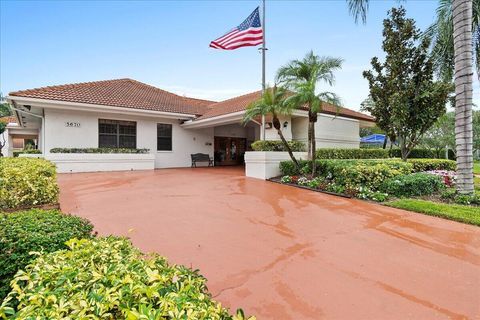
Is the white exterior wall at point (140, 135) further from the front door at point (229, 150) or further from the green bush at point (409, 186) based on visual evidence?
the green bush at point (409, 186)

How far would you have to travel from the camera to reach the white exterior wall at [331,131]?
1501cm

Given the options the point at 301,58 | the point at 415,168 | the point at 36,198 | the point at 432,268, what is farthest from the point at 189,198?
the point at 415,168

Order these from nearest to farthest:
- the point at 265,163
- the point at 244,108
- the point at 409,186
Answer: the point at 409,186 → the point at 265,163 → the point at 244,108

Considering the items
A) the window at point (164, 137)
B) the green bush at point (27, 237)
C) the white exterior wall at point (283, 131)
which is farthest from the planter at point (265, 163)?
the green bush at point (27, 237)

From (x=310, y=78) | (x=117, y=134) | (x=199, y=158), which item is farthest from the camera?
(x=199, y=158)

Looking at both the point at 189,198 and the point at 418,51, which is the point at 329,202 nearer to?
the point at 189,198

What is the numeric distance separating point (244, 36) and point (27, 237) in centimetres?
1214

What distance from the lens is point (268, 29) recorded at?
515 inches

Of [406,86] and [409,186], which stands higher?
[406,86]

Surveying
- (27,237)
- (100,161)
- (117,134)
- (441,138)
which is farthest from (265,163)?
(441,138)

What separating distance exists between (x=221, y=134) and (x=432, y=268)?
17364 millimetres

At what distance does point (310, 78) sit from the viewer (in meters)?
9.74

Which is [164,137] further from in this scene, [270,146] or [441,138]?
→ [441,138]

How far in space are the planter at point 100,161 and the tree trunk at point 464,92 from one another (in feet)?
46.4
